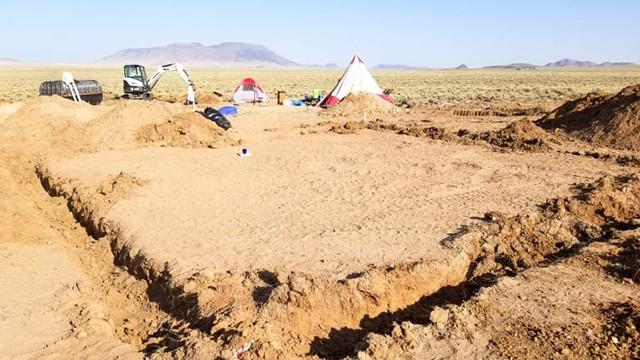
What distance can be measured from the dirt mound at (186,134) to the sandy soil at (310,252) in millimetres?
816

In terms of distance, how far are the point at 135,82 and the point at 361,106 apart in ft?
35.0

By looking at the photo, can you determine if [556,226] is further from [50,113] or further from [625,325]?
[50,113]

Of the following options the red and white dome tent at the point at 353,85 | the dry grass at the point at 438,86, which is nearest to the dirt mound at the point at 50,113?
the red and white dome tent at the point at 353,85

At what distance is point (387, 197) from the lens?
9.71 meters

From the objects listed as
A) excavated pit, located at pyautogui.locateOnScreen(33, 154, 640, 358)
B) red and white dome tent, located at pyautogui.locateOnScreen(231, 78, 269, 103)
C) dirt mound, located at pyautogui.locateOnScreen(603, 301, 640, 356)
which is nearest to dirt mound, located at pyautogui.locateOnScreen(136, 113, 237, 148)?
excavated pit, located at pyautogui.locateOnScreen(33, 154, 640, 358)

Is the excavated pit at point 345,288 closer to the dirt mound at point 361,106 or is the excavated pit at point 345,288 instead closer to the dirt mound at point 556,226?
the dirt mound at point 556,226

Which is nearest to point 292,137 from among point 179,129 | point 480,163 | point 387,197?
point 179,129

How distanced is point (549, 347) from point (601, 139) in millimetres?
11566

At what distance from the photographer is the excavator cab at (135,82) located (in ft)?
82.0

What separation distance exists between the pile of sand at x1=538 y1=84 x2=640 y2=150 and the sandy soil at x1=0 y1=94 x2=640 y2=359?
1.05 meters

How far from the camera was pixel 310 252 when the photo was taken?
711cm

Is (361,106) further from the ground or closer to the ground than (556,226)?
further from the ground

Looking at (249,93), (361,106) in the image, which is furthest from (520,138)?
(249,93)

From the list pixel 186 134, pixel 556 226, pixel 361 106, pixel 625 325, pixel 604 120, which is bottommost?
pixel 625 325
